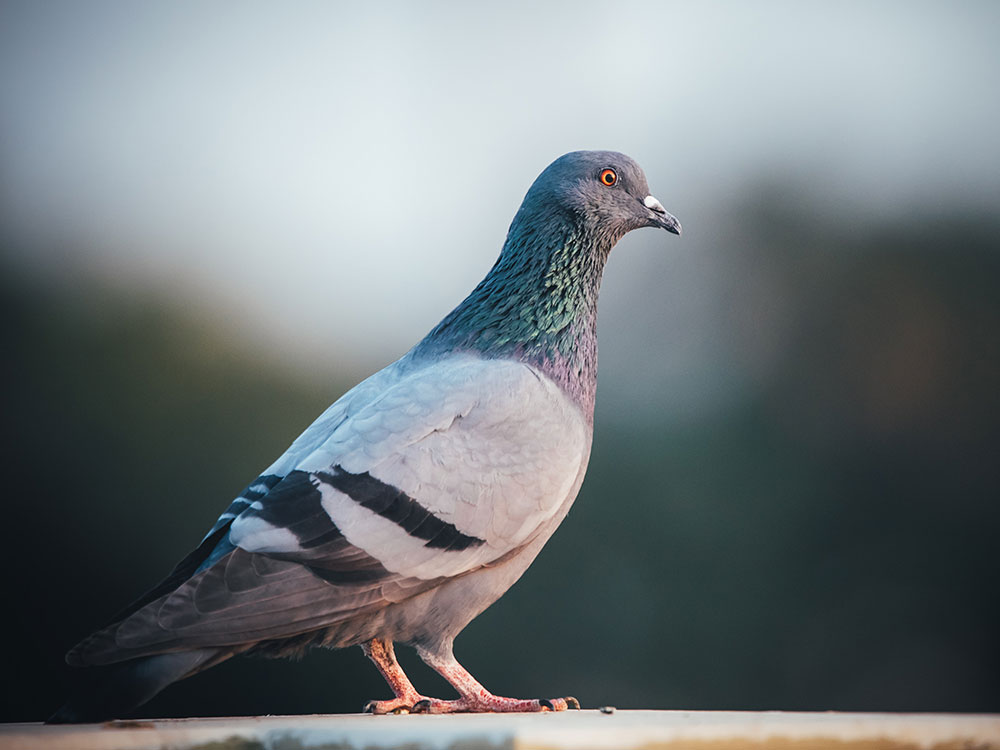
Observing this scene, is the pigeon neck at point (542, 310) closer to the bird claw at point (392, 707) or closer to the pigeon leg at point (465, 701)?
the pigeon leg at point (465, 701)

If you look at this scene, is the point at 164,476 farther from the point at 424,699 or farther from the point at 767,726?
the point at 767,726

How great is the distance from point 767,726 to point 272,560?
1.32 metres

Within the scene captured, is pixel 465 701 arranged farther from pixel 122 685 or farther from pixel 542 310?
pixel 542 310

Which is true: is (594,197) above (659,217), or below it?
above

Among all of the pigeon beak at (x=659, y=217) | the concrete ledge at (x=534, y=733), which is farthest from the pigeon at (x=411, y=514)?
the pigeon beak at (x=659, y=217)

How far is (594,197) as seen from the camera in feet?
11.6

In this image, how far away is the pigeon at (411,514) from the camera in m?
2.53

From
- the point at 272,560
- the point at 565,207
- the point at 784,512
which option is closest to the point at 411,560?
the point at 272,560

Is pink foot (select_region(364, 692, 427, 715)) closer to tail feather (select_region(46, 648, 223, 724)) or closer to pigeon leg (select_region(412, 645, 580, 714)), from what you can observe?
pigeon leg (select_region(412, 645, 580, 714))

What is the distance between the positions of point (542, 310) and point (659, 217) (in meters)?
0.64

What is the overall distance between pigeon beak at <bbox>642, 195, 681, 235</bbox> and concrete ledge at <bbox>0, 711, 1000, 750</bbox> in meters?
1.81

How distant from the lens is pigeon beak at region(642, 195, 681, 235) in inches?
144

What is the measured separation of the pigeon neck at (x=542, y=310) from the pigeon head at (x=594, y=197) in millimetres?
36

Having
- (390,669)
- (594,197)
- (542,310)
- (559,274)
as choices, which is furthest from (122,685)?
(594,197)
